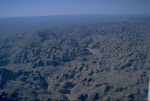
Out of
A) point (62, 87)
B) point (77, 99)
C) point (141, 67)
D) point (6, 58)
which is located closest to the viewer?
point (77, 99)

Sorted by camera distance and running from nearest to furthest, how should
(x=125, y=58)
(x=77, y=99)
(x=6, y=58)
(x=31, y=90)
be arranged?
(x=77, y=99) < (x=31, y=90) < (x=125, y=58) < (x=6, y=58)

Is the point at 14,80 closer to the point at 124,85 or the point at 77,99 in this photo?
the point at 77,99

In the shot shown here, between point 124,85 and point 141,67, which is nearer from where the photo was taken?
point 124,85

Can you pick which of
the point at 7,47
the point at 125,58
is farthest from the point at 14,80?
the point at 7,47

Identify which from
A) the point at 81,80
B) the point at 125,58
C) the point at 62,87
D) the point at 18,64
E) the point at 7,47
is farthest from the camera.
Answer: the point at 7,47

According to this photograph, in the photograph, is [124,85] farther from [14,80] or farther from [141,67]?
[14,80]

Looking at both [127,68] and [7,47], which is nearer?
[127,68]

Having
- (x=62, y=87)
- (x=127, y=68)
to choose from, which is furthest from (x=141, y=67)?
(x=62, y=87)

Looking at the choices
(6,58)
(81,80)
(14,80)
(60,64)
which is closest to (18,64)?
(6,58)

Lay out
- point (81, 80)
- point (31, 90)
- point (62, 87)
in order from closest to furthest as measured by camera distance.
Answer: point (31, 90), point (62, 87), point (81, 80)
